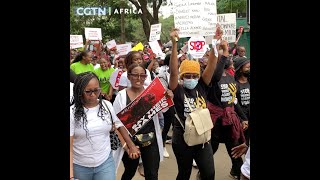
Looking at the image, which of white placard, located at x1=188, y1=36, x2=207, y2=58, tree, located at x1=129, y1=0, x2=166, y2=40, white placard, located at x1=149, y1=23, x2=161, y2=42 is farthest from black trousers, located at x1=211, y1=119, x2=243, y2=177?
tree, located at x1=129, y1=0, x2=166, y2=40

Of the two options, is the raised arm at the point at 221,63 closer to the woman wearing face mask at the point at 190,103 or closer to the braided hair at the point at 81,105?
the woman wearing face mask at the point at 190,103

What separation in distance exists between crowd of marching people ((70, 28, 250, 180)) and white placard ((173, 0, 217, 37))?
47cm

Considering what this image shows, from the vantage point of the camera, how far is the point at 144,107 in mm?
4328

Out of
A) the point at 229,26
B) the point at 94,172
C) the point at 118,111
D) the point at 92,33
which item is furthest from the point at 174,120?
the point at 92,33

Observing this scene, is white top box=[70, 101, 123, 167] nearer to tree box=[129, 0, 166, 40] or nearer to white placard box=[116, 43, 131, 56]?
white placard box=[116, 43, 131, 56]

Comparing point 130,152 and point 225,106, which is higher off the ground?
point 225,106

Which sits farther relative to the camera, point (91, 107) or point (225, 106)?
point (225, 106)

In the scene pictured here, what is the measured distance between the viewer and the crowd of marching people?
3.64m

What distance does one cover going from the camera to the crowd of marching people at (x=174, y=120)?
3.64m

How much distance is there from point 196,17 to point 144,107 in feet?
5.54
